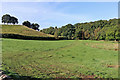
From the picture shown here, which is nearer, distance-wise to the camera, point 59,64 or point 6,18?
point 59,64

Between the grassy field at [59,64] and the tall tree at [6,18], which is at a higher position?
the tall tree at [6,18]

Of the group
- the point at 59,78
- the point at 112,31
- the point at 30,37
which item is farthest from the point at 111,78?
the point at 112,31

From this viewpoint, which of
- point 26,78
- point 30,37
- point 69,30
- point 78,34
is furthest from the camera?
point 69,30

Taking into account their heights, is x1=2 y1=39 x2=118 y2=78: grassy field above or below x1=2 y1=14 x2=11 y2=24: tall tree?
below

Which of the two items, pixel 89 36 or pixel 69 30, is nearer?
pixel 89 36

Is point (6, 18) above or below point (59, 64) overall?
above

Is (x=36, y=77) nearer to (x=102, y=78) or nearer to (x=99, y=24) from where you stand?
(x=102, y=78)

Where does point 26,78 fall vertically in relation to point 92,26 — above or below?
below

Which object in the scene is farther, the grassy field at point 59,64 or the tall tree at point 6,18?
the tall tree at point 6,18

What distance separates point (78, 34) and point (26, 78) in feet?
299

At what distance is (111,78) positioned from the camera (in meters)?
7.96

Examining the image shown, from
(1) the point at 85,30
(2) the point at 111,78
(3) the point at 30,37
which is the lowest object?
(2) the point at 111,78

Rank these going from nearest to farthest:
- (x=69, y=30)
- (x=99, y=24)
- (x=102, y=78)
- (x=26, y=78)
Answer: (x=26, y=78), (x=102, y=78), (x=99, y=24), (x=69, y=30)

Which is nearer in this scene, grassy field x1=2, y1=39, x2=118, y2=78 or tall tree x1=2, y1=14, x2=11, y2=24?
grassy field x1=2, y1=39, x2=118, y2=78
